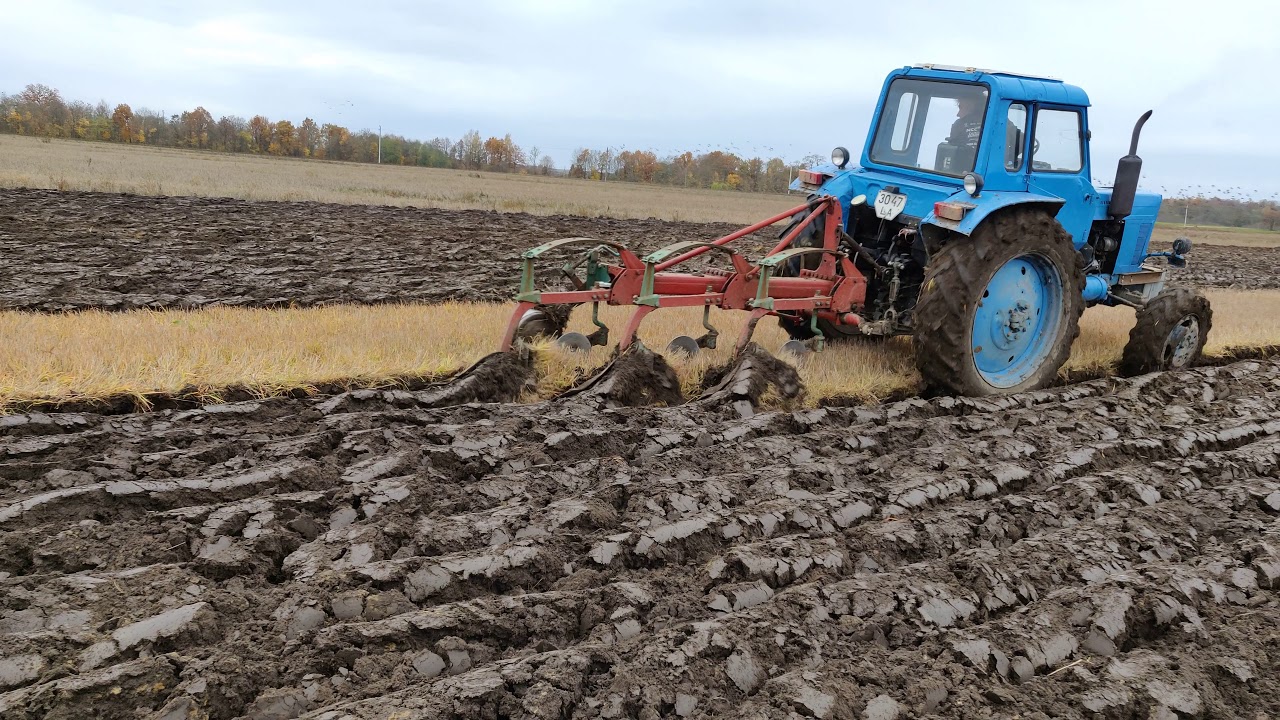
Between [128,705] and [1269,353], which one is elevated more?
[1269,353]

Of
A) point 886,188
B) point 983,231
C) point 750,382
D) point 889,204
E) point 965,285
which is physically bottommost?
point 750,382

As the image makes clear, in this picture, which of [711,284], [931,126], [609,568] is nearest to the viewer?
[609,568]

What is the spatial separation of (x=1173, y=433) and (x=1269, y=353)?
172 inches

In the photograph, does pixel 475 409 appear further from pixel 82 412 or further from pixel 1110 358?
pixel 1110 358

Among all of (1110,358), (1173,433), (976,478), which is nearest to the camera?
(976,478)

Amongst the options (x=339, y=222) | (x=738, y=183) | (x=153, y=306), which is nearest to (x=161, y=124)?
(x=738, y=183)

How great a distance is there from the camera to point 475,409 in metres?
5.19

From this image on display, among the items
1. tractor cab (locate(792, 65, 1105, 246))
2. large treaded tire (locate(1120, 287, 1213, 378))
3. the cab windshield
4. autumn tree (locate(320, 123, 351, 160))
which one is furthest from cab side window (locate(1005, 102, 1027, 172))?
autumn tree (locate(320, 123, 351, 160))

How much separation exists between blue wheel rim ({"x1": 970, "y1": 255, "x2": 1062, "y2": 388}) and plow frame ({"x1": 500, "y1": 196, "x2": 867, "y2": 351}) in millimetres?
895

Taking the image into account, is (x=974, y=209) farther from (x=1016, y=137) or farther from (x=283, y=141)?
(x=283, y=141)

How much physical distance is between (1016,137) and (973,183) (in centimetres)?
74

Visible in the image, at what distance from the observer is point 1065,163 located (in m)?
7.15

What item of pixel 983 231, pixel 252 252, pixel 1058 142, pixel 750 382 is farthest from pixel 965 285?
pixel 252 252

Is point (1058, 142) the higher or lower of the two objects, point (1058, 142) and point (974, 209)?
the higher
